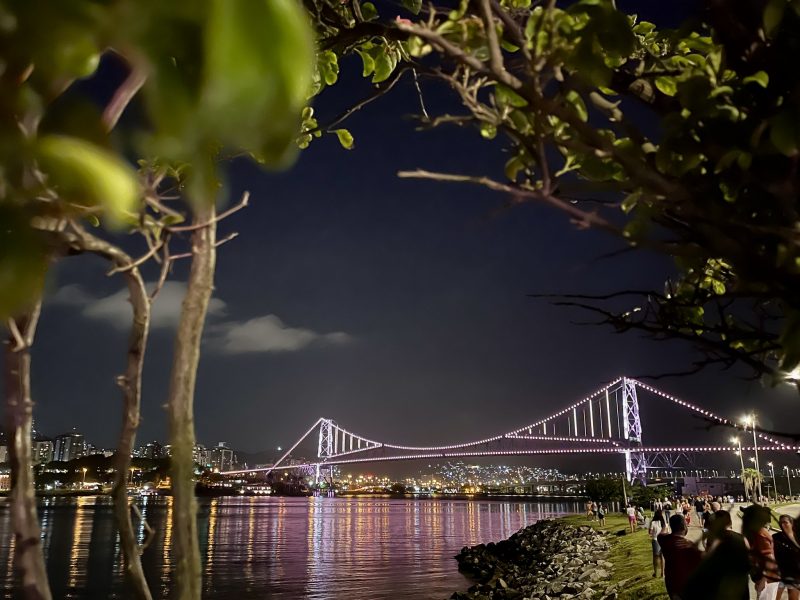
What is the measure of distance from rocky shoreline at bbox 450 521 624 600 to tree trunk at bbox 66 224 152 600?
11.4 metres

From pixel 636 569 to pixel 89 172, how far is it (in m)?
16.0

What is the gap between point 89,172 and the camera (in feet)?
1.12

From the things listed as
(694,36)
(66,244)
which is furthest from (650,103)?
(66,244)

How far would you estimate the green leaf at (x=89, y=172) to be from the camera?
33 centimetres

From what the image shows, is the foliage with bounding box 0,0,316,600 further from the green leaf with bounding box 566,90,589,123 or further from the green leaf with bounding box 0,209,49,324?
the green leaf with bounding box 566,90,589,123

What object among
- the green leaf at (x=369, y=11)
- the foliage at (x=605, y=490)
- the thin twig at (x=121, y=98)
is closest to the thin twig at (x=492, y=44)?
the thin twig at (x=121, y=98)

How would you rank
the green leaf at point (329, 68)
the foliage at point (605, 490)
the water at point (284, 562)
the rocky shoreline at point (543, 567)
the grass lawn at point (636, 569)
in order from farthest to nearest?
the foliage at point (605, 490) → the water at point (284, 562) → the rocky shoreline at point (543, 567) → the grass lawn at point (636, 569) → the green leaf at point (329, 68)

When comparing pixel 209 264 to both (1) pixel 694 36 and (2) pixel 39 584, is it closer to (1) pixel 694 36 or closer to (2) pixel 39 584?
(2) pixel 39 584

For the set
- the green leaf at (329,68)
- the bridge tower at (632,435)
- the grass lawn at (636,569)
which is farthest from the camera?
the bridge tower at (632,435)

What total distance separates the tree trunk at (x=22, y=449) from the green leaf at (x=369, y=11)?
1142mm

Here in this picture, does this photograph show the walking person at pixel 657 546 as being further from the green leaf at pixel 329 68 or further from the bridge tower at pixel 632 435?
the bridge tower at pixel 632 435

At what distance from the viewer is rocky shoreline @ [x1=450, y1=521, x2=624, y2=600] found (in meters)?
13.6

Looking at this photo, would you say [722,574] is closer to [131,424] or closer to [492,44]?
[492,44]

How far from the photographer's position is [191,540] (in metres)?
0.97
